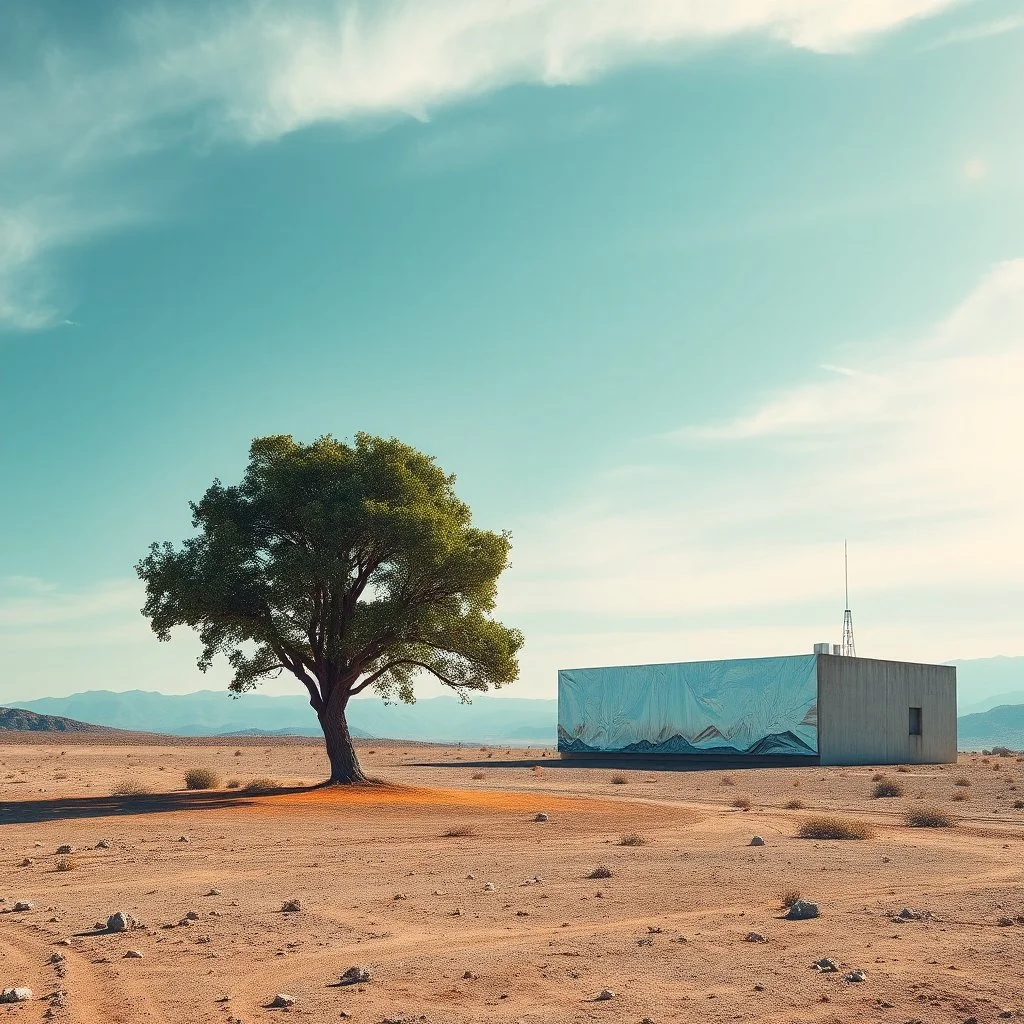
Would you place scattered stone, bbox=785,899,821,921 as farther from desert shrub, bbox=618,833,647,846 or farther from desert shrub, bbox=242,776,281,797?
desert shrub, bbox=242,776,281,797

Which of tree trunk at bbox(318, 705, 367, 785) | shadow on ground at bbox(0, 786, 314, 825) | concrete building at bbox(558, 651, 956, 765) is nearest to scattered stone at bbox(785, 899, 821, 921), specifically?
shadow on ground at bbox(0, 786, 314, 825)

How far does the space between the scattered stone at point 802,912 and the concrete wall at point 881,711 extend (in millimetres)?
52923

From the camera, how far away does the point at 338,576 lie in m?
35.5

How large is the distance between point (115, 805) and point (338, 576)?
948 centimetres

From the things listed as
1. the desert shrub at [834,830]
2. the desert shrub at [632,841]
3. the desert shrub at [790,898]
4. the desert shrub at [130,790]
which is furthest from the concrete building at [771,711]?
the desert shrub at [790,898]

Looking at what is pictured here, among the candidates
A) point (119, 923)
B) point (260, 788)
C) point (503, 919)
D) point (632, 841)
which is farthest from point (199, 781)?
point (503, 919)

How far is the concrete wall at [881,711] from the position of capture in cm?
6425

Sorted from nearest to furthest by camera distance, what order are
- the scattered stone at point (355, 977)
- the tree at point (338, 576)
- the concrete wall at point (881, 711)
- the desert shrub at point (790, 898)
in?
the scattered stone at point (355, 977)
the desert shrub at point (790, 898)
the tree at point (338, 576)
the concrete wall at point (881, 711)

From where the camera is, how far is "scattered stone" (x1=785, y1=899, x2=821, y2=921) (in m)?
12.6

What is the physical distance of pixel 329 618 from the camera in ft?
123

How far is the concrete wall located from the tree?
31.8 meters

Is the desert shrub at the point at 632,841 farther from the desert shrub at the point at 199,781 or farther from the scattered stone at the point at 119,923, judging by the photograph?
the desert shrub at the point at 199,781

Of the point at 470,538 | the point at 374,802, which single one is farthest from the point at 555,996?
the point at 470,538

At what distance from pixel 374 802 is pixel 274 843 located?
37.4 ft
